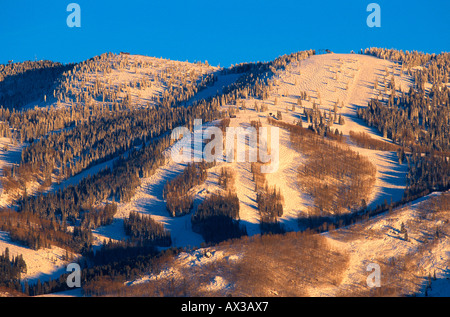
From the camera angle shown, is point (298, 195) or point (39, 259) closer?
point (39, 259)

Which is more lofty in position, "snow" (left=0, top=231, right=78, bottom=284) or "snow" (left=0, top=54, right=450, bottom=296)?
"snow" (left=0, top=54, right=450, bottom=296)

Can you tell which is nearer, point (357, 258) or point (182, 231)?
point (357, 258)

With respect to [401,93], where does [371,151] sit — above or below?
below

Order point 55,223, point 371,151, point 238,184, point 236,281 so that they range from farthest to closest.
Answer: point 371,151 < point 238,184 < point 55,223 < point 236,281

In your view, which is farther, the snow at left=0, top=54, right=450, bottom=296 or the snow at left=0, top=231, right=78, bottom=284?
the snow at left=0, top=231, right=78, bottom=284

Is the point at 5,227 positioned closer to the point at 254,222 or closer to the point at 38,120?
the point at 254,222

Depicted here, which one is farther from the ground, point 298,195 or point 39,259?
point 298,195

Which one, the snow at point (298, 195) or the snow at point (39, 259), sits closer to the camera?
the snow at point (298, 195)

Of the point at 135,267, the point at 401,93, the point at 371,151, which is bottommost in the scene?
the point at 135,267

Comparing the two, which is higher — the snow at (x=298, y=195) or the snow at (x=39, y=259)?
the snow at (x=298, y=195)

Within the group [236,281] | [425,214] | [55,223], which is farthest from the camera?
[55,223]

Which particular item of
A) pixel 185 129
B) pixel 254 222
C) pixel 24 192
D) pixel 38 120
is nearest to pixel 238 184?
pixel 254 222
